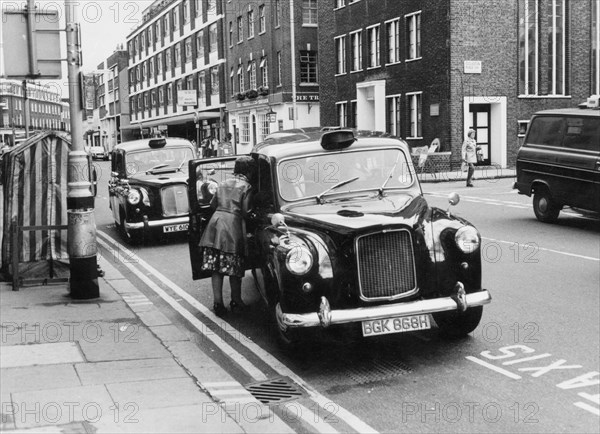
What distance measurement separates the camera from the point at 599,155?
46.7ft

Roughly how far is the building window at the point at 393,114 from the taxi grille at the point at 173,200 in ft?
77.7

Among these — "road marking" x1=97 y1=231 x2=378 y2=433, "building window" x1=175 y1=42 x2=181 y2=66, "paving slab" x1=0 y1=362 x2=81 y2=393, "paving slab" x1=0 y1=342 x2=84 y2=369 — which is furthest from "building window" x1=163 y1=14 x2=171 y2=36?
"paving slab" x1=0 y1=362 x2=81 y2=393

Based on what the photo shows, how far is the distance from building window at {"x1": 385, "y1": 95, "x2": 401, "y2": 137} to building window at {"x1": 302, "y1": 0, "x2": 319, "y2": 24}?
15.1m

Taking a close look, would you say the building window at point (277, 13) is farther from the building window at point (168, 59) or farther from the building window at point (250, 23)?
the building window at point (168, 59)

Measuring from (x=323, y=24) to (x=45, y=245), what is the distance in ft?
123

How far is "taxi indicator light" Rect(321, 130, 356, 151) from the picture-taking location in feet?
25.4

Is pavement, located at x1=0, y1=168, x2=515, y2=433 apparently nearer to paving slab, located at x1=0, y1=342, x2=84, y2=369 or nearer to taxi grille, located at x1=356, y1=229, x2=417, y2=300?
paving slab, located at x1=0, y1=342, x2=84, y2=369

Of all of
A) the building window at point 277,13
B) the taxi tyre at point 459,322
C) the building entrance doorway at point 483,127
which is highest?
the building window at point 277,13

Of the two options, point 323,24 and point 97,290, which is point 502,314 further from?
point 323,24

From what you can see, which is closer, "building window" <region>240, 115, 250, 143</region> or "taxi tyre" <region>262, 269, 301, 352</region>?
"taxi tyre" <region>262, 269, 301, 352</region>

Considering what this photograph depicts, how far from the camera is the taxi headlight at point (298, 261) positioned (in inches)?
248

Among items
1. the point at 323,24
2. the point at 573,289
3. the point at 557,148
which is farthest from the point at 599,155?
the point at 323,24

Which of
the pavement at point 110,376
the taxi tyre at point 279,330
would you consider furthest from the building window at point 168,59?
the taxi tyre at point 279,330

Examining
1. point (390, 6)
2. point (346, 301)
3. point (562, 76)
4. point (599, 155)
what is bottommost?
point (346, 301)
